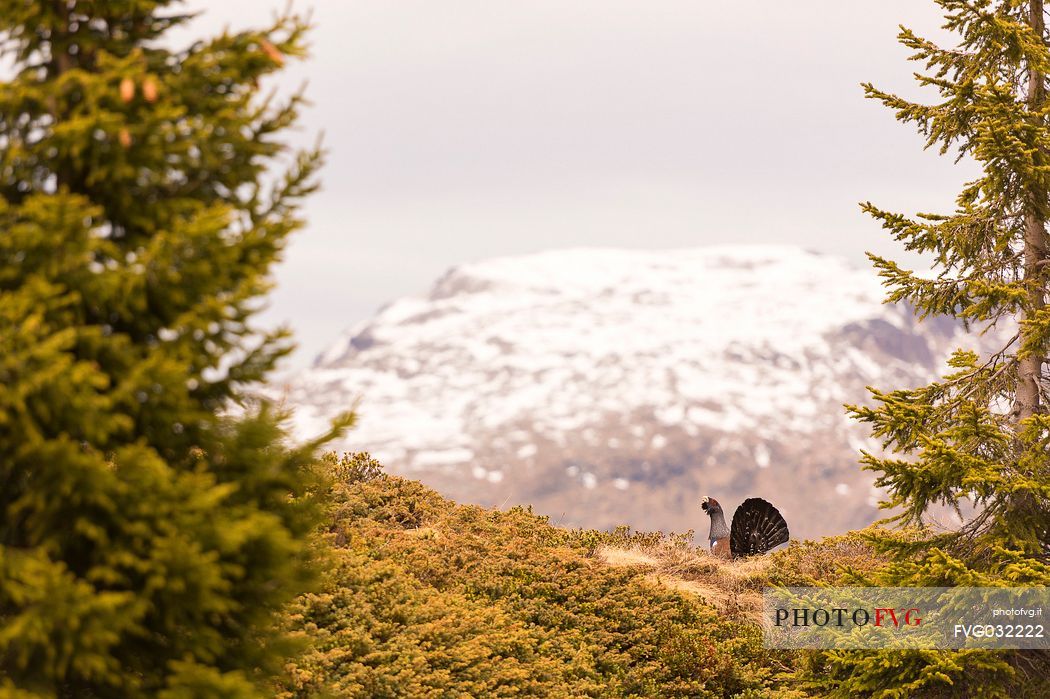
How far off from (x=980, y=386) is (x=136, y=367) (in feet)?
31.1

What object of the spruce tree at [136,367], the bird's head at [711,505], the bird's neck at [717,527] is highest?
the bird's head at [711,505]

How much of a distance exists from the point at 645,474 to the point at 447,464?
139 feet

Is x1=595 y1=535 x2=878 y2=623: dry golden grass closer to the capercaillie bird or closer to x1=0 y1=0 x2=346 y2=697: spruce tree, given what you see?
the capercaillie bird

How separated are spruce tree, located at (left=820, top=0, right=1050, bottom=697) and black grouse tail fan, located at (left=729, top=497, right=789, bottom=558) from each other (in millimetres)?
7542

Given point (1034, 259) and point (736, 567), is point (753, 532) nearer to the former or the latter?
point (736, 567)

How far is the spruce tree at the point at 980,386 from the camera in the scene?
10.1 metres

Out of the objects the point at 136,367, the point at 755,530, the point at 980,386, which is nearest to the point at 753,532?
the point at 755,530

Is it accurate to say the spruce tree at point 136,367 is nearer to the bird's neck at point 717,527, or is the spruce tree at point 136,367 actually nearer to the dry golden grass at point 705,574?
the dry golden grass at point 705,574

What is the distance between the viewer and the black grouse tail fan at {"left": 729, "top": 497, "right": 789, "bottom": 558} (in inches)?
749

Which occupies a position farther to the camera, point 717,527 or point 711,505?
point 711,505

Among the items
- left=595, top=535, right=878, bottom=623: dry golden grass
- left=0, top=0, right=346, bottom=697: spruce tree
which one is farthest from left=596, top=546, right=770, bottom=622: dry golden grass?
left=0, top=0, right=346, bottom=697: spruce tree

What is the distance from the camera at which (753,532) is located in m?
19.2

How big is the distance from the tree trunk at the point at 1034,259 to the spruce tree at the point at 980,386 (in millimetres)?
15

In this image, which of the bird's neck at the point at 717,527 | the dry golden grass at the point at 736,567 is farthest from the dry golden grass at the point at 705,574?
the bird's neck at the point at 717,527
